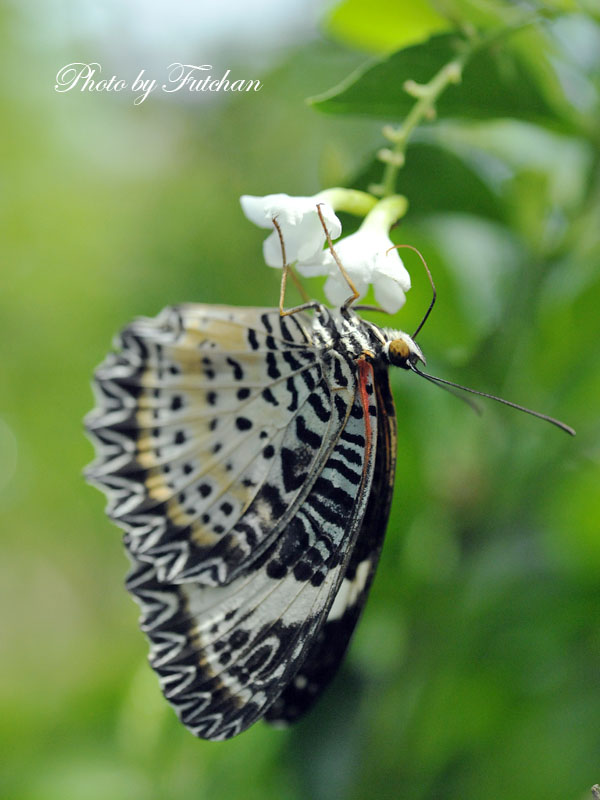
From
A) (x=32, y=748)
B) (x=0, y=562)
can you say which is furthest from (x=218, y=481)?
(x=0, y=562)

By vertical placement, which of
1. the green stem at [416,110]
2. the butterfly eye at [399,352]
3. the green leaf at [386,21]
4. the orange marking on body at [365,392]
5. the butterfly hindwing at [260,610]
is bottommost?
the butterfly hindwing at [260,610]

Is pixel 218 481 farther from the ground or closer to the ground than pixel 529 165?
closer to the ground

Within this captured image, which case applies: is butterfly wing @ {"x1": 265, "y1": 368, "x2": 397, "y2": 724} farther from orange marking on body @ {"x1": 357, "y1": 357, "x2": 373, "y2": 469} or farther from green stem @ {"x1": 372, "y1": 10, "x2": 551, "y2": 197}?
green stem @ {"x1": 372, "y1": 10, "x2": 551, "y2": 197}

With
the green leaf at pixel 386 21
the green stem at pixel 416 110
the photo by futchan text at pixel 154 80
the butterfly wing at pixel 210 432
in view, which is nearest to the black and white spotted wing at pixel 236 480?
the butterfly wing at pixel 210 432

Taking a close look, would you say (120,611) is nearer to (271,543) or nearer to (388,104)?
(271,543)

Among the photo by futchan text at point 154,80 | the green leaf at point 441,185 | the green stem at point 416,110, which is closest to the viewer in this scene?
the green stem at point 416,110

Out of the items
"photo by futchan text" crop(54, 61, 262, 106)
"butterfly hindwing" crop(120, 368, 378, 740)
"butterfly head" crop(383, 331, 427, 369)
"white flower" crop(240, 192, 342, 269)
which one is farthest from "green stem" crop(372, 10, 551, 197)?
"photo by futchan text" crop(54, 61, 262, 106)

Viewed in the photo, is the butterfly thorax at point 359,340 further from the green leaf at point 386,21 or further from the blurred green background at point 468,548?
the green leaf at point 386,21
